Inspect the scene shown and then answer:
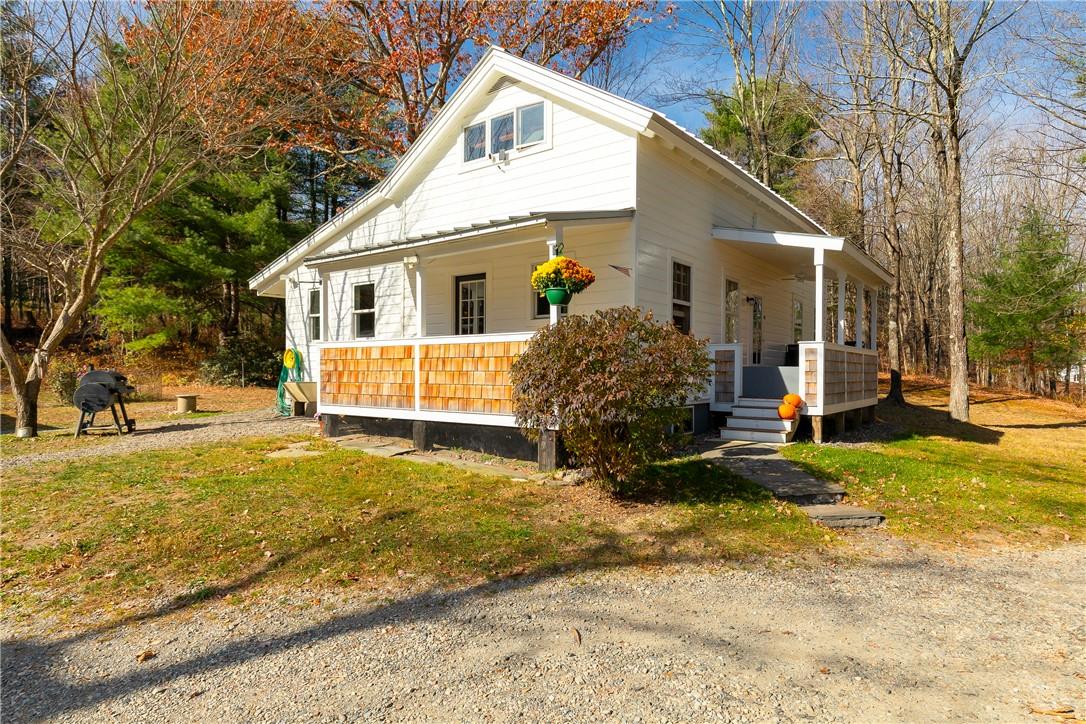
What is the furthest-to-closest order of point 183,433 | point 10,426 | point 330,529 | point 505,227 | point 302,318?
1. point 302,318
2. point 10,426
3. point 183,433
4. point 505,227
5. point 330,529

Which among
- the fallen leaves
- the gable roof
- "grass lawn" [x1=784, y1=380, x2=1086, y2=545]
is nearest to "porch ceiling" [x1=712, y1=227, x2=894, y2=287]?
the gable roof

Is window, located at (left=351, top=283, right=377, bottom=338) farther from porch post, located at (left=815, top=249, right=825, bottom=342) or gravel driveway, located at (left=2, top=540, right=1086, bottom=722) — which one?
gravel driveway, located at (left=2, top=540, right=1086, bottom=722)

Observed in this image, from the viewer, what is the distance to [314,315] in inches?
596

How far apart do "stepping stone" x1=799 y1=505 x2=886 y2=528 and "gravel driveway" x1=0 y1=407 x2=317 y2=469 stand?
9488 mm

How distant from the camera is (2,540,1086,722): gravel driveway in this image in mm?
2850

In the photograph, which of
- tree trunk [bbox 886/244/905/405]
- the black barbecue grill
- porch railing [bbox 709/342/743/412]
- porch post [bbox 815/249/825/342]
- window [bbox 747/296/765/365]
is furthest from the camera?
tree trunk [bbox 886/244/905/405]

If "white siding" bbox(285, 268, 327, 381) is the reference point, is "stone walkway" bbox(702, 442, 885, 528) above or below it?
below

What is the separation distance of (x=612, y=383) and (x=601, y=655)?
2.86 m

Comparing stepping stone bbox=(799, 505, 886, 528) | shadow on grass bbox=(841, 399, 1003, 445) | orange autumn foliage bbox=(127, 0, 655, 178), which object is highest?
orange autumn foliage bbox=(127, 0, 655, 178)

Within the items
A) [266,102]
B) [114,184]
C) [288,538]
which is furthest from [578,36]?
[288,538]

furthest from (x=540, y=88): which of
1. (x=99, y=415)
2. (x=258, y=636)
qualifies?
(x=99, y=415)

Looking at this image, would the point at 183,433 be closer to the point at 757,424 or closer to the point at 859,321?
the point at 757,424

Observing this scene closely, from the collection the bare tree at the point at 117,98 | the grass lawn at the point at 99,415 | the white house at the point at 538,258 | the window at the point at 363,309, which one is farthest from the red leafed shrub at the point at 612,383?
the bare tree at the point at 117,98

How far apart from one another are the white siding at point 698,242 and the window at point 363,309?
6.92m
